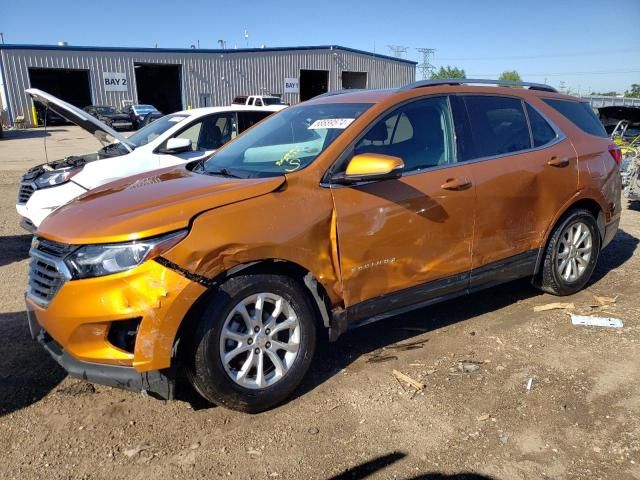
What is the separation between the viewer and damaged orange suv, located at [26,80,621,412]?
2.72 metres

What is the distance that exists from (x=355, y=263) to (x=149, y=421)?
1.55 metres

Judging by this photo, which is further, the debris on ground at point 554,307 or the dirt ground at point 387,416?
the debris on ground at point 554,307

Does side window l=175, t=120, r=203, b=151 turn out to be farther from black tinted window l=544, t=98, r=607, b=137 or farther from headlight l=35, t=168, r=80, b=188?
black tinted window l=544, t=98, r=607, b=137

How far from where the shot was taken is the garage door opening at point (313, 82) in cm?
4631

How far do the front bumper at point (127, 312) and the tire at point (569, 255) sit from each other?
324cm

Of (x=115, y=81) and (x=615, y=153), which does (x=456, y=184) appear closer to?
(x=615, y=153)

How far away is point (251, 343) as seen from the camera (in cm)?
301

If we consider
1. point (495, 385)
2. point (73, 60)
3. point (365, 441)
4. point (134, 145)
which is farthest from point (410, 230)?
point (73, 60)

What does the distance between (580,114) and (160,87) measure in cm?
4784

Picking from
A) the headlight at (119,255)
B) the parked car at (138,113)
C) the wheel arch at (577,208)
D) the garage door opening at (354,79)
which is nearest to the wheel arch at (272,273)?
the headlight at (119,255)

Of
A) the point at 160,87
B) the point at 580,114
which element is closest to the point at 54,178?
the point at 580,114

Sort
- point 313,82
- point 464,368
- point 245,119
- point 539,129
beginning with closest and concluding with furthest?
point 464,368, point 539,129, point 245,119, point 313,82

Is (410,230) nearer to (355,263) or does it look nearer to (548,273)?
(355,263)

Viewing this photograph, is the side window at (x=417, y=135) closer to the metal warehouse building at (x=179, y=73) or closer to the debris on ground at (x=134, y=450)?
the debris on ground at (x=134, y=450)
